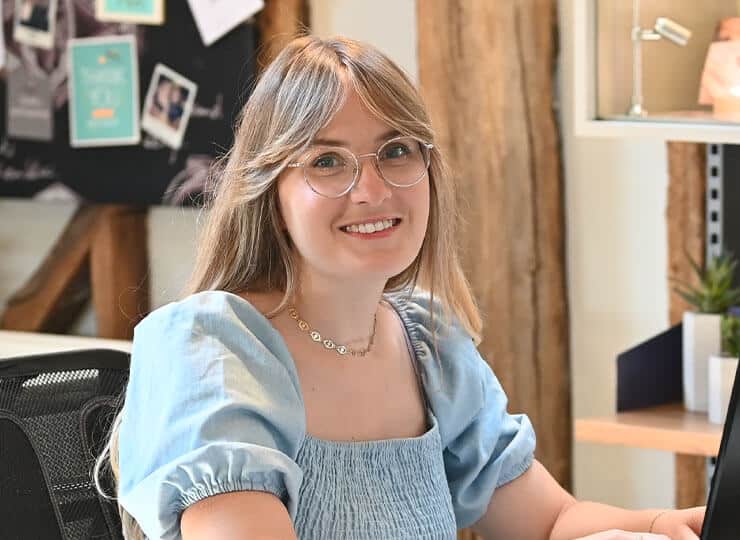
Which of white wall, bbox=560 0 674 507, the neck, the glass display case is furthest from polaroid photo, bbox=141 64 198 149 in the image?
the neck

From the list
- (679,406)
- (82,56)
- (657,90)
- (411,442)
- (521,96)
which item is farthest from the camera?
(82,56)

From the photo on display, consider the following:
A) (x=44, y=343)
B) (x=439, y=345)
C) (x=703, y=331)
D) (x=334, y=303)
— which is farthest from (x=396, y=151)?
(x=44, y=343)

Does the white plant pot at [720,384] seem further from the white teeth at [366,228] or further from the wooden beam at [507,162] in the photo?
the white teeth at [366,228]

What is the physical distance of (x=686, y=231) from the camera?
2.60 metres

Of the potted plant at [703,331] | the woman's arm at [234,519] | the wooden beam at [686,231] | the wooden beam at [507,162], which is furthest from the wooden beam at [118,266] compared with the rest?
the woman's arm at [234,519]

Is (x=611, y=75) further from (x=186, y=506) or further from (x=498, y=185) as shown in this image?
(x=186, y=506)

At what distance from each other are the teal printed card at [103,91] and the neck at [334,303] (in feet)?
5.84

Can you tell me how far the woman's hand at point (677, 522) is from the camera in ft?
4.86

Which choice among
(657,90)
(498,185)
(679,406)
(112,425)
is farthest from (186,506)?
(498,185)

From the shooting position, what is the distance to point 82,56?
3.26 meters

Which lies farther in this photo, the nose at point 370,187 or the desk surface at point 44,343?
the desk surface at point 44,343

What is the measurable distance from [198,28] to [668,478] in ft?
4.57

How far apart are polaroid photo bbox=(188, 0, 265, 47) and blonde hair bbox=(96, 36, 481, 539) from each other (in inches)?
57.9

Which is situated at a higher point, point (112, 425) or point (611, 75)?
point (611, 75)
